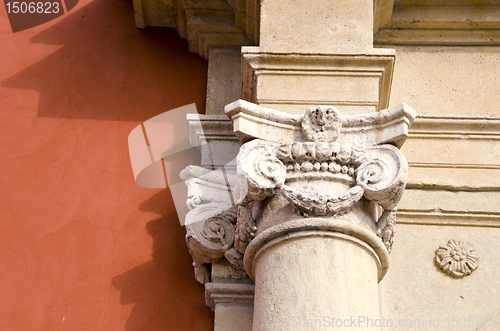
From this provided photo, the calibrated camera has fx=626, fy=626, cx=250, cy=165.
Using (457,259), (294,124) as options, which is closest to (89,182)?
(294,124)

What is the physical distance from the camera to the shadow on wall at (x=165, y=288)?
3.58m

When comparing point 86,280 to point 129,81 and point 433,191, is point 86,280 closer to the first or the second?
point 129,81

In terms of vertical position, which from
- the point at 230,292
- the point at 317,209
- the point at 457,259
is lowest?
the point at 230,292

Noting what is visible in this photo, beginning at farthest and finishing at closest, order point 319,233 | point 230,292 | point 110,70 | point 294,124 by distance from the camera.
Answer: point 110,70 < point 230,292 < point 294,124 < point 319,233

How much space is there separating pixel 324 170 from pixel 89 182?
174cm

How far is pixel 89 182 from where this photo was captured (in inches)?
160

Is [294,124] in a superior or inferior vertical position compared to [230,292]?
superior

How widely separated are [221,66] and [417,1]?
1460mm

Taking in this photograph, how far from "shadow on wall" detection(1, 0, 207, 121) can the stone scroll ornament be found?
1.41 meters

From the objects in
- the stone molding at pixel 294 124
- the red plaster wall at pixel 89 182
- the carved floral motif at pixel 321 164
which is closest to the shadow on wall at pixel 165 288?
the red plaster wall at pixel 89 182

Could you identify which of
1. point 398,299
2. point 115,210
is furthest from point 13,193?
point 398,299

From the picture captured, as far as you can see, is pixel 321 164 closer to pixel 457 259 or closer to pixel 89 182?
pixel 457 259

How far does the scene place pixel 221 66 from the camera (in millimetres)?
4477

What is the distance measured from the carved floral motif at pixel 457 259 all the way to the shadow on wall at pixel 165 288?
1.36 m
